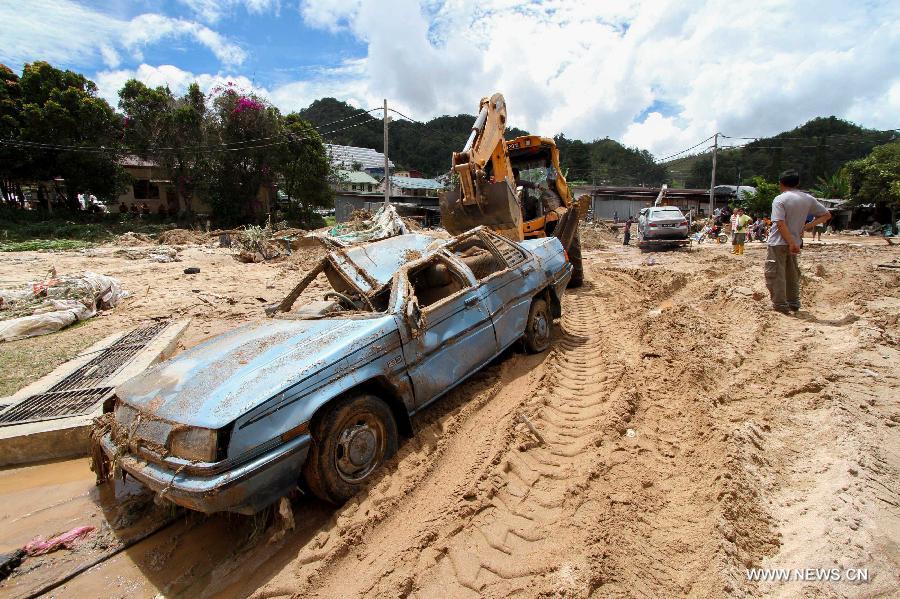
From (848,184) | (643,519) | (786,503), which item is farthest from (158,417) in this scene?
(848,184)

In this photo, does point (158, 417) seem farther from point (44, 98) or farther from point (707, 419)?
point (44, 98)

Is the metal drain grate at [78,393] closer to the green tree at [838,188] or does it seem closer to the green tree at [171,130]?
the green tree at [171,130]

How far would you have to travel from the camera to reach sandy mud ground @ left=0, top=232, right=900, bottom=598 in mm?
2256

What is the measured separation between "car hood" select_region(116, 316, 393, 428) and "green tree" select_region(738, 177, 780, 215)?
32.9m

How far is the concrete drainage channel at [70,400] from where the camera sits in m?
4.01

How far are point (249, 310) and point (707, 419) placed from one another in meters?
7.57

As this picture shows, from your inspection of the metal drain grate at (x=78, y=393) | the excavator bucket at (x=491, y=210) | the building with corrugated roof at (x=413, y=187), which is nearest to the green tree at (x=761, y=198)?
the excavator bucket at (x=491, y=210)

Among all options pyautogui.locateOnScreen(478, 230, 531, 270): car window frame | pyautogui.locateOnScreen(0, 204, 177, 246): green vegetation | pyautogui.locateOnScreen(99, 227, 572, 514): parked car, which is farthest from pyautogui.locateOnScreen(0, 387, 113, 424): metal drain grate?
pyautogui.locateOnScreen(0, 204, 177, 246): green vegetation

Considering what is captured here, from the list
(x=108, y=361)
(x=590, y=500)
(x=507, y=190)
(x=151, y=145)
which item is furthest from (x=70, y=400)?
(x=151, y=145)

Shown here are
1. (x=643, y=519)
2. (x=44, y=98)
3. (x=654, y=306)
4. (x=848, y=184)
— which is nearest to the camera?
(x=643, y=519)

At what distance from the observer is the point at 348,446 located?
2.95 m

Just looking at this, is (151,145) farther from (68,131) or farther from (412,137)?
(412,137)

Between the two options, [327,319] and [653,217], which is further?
[653,217]

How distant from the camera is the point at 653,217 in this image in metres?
17.4
